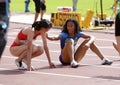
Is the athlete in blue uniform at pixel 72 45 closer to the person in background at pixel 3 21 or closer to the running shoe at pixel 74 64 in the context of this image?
the running shoe at pixel 74 64

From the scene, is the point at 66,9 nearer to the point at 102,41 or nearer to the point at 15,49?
the point at 102,41

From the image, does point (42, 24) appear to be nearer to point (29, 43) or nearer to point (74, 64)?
point (29, 43)

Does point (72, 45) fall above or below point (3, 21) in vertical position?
below

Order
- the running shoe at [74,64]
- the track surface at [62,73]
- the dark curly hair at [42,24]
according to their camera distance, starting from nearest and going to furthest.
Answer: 1. the track surface at [62,73]
2. the dark curly hair at [42,24]
3. the running shoe at [74,64]

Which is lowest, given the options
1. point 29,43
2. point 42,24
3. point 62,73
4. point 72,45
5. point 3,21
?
point 62,73

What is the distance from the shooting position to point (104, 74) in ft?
30.8

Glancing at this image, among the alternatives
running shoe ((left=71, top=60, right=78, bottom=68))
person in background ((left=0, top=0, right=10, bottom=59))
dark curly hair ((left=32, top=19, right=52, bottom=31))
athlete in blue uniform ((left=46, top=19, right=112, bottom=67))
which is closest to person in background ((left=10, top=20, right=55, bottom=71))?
dark curly hair ((left=32, top=19, right=52, bottom=31))

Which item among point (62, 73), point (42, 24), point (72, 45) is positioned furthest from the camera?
point (72, 45)

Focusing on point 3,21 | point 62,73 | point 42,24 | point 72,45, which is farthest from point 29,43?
point 3,21

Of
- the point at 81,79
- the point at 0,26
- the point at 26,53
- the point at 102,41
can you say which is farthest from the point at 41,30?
the point at 102,41

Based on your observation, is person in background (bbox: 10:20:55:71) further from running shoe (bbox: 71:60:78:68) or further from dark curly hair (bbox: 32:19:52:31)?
running shoe (bbox: 71:60:78:68)

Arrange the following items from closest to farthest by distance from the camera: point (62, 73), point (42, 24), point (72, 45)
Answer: point (42, 24) < point (62, 73) < point (72, 45)

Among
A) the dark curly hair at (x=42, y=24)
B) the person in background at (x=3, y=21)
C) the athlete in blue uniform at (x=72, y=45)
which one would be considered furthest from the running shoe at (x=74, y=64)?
the person in background at (x=3, y=21)

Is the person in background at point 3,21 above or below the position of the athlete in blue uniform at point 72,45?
above
